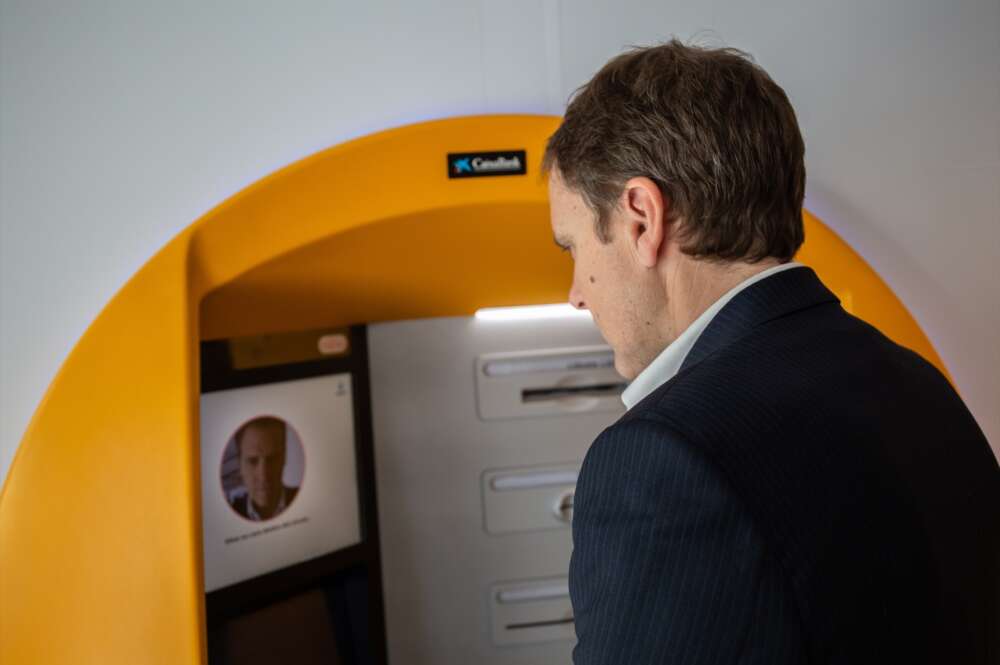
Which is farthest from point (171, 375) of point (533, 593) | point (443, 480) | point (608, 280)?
point (533, 593)

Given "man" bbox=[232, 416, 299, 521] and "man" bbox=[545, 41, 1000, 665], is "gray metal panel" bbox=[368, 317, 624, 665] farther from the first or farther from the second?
"man" bbox=[545, 41, 1000, 665]

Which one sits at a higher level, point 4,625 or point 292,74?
point 292,74

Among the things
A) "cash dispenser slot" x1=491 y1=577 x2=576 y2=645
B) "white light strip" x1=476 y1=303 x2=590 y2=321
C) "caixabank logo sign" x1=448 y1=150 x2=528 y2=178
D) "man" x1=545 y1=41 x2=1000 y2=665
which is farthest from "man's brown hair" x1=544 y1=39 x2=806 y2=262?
"cash dispenser slot" x1=491 y1=577 x2=576 y2=645

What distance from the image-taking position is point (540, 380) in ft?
6.02

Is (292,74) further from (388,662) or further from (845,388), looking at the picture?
(388,662)

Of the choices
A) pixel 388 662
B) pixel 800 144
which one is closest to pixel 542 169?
pixel 800 144

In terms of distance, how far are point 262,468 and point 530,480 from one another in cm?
55

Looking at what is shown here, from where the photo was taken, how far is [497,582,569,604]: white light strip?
186 centimetres

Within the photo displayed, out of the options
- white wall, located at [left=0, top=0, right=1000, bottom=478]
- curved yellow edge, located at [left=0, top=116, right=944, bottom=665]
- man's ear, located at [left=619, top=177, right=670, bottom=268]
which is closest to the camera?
man's ear, located at [left=619, top=177, right=670, bottom=268]

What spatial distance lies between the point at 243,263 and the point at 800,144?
801 millimetres

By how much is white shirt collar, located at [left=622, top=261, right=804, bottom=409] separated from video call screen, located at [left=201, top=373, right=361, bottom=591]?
0.88 metres

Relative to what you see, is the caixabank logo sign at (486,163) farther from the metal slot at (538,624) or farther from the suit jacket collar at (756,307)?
the metal slot at (538,624)

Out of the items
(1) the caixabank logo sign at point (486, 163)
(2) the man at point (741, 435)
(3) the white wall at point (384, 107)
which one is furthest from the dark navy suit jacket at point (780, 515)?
(3) the white wall at point (384, 107)

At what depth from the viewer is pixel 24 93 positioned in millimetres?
1302
